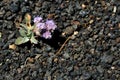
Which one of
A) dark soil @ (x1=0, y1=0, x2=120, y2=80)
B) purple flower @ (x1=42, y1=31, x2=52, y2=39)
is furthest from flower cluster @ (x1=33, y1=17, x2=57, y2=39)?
dark soil @ (x1=0, y1=0, x2=120, y2=80)

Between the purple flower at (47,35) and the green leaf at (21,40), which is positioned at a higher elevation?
the purple flower at (47,35)

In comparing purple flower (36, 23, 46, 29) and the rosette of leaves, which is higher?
Result: purple flower (36, 23, 46, 29)

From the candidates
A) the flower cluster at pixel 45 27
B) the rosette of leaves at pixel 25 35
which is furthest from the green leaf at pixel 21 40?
the flower cluster at pixel 45 27

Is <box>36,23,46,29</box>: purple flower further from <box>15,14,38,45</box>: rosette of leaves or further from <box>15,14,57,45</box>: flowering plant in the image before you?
<box>15,14,38,45</box>: rosette of leaves

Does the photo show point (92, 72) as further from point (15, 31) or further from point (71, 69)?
point (15, 31)

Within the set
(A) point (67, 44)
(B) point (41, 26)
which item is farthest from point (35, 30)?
(A) point (67, 44)

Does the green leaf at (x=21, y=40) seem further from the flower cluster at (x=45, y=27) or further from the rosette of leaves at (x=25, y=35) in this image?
the flower cluster at (x=45, y=27)

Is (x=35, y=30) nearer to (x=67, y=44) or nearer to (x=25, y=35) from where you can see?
(x=25, y=35)
